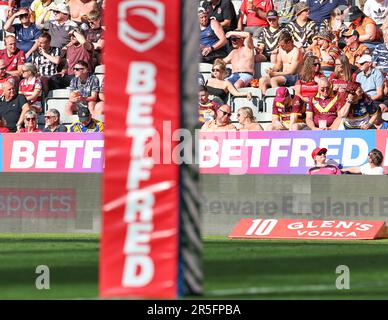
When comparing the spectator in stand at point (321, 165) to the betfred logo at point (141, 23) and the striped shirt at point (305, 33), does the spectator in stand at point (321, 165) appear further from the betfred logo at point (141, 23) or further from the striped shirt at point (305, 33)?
the betfred logo at point (141, 23)

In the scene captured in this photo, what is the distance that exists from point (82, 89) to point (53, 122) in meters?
1.20

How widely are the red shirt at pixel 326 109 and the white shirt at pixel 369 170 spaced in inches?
73.4

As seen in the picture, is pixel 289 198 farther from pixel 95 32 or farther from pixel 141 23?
pixel 141 23

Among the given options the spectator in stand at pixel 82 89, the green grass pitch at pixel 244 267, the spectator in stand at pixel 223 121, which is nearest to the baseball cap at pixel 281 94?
the spectator in stand at pixel 223 121

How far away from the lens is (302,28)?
23.6 m

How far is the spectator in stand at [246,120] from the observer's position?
21.9 m

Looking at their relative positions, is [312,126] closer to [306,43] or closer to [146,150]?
[306,43]

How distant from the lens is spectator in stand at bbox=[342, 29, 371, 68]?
74.1ft

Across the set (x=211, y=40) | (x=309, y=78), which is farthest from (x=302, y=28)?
(x=211, y=40)

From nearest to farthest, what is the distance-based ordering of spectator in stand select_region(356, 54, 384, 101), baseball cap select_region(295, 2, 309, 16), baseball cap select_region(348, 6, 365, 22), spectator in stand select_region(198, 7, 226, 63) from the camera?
spectator in stand select_region(356, 54, 384, 101) < baseball cap select_region(348, 6, 365, 22) < baseball cap select_region(295, 2, 309, 16) < spectator in stand select_region(198, 7, 226, 63)

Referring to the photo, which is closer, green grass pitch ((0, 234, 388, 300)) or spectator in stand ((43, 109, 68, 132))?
green grass pitch ((0, 234, 388, 300))

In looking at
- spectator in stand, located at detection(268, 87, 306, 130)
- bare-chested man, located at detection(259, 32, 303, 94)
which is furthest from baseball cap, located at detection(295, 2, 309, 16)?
spectator in stand, located at detection(268, 87, 306, 130)

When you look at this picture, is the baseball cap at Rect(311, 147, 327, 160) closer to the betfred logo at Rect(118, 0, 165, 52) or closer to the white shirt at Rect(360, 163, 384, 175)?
the white shirt at Rect(360, 163, 384, 175)

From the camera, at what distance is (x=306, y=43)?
76.9 feet
